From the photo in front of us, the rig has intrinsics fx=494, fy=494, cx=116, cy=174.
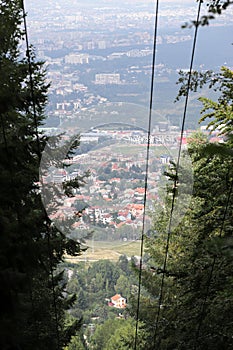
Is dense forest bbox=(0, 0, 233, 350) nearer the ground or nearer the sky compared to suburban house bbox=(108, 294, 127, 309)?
nearer the sky

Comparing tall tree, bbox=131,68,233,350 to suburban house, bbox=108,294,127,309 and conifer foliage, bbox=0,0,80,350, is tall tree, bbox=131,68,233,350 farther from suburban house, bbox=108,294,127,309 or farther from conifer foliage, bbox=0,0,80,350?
suburban house, bbox=108,294,127,309

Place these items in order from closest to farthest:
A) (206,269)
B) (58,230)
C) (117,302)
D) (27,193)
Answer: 1. (206,269)
2. (27,193)
3. (58,230)
4. (117,302)

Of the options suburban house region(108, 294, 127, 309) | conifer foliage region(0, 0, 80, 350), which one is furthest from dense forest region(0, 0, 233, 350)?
suburban house region(108, 294, 127, 309)

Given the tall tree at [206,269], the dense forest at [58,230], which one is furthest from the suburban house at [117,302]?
the tall tree at [206,269]

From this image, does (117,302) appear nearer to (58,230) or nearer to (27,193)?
(58,230)

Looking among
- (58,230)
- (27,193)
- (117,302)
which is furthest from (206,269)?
(117,302)

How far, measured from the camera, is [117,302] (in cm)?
2494

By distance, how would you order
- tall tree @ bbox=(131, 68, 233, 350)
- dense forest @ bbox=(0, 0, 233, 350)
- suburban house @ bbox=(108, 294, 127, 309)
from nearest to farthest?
dense forest @ bbox=(0, 0, 233, 350)
tall tree @ bbox=(131, 68, 233, 350)
suburban house @ bbox=(108, 294, 127, 309)

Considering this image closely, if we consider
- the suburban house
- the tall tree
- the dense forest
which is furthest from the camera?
the suburban house

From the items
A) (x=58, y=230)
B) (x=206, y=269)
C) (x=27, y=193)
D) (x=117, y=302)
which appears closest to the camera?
(x=206, y=269)

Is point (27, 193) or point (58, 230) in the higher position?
point (27, 193)

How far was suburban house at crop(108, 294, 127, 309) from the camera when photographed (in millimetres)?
23844

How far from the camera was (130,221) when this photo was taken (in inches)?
342

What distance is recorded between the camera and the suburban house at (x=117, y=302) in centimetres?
2384
